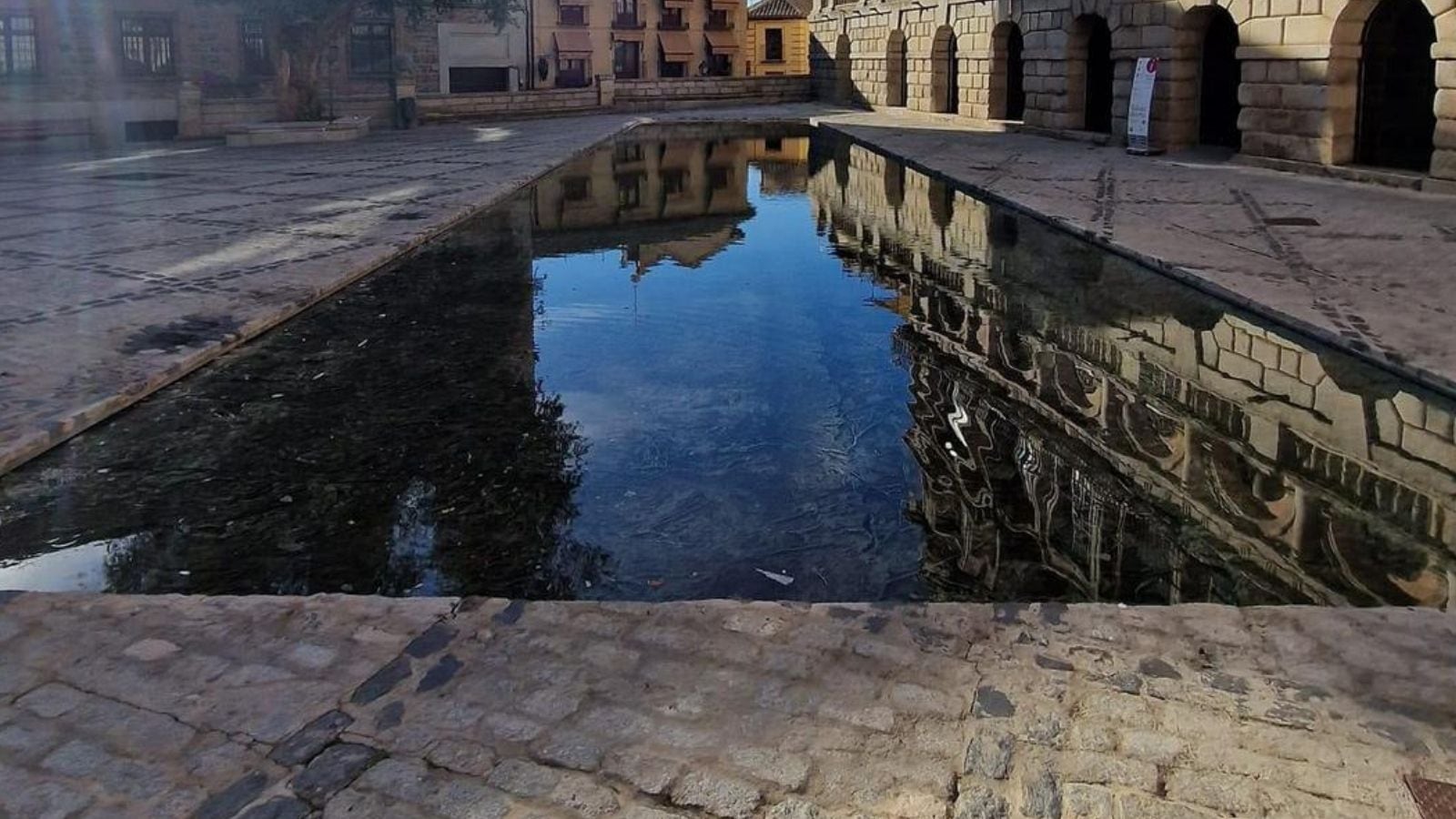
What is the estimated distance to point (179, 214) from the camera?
48.9 feet

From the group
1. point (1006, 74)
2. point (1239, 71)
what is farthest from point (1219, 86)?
point (1006, 74)

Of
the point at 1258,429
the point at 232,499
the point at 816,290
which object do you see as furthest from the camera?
the point at 816,290

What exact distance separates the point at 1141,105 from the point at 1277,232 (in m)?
9.09

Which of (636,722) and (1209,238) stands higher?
(1209,238)

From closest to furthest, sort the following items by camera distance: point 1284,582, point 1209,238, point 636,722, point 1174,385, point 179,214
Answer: point 636,722
point 1284,582
point 1174,385
point 1209,238
point 179,214

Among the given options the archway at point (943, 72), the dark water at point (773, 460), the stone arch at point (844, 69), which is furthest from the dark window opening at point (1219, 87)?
the stone arch at point (844, 69)

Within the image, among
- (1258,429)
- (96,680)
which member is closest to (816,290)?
(1258,429)

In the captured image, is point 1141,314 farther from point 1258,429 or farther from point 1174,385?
point 1258,429

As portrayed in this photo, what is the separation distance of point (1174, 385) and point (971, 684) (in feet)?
13.6

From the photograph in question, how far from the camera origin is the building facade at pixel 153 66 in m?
29.6

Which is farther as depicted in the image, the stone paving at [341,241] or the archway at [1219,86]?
the archway at [1219,86]

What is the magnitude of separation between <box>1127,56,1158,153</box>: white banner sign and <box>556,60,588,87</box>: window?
34.6 metres

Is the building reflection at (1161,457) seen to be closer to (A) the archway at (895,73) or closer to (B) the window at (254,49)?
(A) the archway at (895,73)

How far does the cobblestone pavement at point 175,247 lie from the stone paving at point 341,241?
0.03 m
